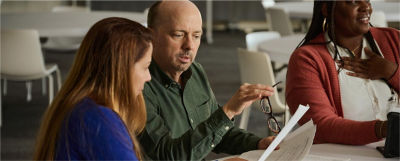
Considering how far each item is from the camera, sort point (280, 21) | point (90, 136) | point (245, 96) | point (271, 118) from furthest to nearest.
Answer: point (280, 21) < point (271, 118) < point (245, 96) < point (90, 136)

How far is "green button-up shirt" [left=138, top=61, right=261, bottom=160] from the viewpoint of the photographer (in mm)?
1785

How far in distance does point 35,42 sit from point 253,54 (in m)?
1.66

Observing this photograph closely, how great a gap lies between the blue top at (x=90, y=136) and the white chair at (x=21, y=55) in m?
3.40

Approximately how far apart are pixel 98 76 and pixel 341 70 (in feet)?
3.98

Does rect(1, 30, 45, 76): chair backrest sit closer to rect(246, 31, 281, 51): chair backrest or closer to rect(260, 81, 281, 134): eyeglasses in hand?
rect(246, 31, 281, 51): chair backrest

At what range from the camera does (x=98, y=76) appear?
1.45m

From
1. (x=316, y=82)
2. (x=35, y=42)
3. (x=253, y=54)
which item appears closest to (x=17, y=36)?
(x=35, y=42)

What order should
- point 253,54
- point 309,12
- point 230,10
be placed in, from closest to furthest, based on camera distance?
point 253,54 < point 309,12 < point 230,10

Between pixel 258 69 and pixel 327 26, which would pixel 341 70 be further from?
pixel 258 69

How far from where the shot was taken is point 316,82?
241 centimetres

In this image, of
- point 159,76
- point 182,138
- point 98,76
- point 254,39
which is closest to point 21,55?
point 254,39

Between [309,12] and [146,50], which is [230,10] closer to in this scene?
[309,12]

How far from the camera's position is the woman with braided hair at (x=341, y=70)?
2.40 metres

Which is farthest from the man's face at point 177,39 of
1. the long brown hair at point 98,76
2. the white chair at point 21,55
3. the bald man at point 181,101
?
the white chair at point 21,55
